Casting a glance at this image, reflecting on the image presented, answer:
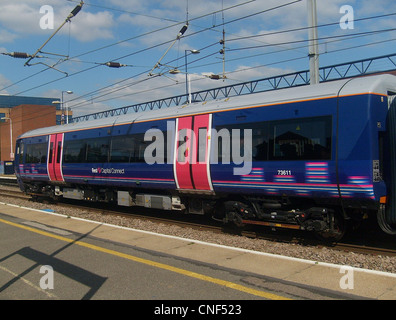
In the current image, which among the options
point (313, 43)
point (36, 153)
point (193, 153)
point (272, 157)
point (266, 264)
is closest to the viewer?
point (266, 264)

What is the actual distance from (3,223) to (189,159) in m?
5.68

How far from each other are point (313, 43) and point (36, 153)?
13.0 m

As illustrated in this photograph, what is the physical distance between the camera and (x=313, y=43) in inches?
435

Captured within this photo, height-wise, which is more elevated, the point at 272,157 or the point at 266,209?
the point at 272,157

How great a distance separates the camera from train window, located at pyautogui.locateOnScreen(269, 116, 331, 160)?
24.2 feet

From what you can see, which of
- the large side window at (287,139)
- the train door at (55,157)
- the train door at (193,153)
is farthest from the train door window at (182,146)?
the train door at (55,157)

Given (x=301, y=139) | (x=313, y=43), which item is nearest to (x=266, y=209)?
(x=301, y=139)

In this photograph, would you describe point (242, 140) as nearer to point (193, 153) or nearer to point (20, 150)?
point (193, 153)

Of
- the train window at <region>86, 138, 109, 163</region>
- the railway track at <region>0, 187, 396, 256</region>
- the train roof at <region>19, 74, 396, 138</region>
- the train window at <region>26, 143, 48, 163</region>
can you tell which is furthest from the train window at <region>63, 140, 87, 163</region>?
the train roof at <region>19, 74, 396, 138</region>

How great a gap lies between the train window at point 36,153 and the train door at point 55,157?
19.2 inches

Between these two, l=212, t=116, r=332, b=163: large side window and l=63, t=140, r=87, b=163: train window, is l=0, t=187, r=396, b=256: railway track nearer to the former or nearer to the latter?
l=212, t=116, r=332, b=163: large side window

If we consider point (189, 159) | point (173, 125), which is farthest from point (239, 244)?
point (173, 125)

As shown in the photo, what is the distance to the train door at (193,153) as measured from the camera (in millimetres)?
9609
